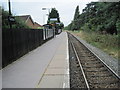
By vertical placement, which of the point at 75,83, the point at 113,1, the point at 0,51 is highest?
the point at 113,1

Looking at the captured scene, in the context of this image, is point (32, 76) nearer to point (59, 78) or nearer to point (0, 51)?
→ point (59, 78)

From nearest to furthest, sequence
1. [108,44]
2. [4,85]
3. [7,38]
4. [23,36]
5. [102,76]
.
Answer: [4,85] < [102,76] < [7,38] < [23,36] < [108,44]

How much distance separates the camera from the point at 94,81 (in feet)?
27.1

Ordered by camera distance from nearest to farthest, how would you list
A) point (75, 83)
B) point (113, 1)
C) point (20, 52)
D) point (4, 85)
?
1. point (4, 85)
2. point (75, 83)
3. point (20, 52)
4. point (113, 1)

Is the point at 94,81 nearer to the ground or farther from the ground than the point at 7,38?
nearer to the ground

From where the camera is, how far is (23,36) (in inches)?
583

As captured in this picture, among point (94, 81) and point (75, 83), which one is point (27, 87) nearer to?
point (75, 83)

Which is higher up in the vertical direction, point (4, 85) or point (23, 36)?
point (23, 36)

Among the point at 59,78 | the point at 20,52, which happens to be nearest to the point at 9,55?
the point at 20,52

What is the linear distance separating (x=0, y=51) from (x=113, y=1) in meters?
18.6

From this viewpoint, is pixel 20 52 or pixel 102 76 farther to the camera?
pixel 20 52

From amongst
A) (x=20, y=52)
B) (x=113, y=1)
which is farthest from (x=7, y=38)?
(x=113, y=1)

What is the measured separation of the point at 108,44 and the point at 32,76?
592 inches

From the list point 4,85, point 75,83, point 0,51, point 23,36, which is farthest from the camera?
point 23,36
